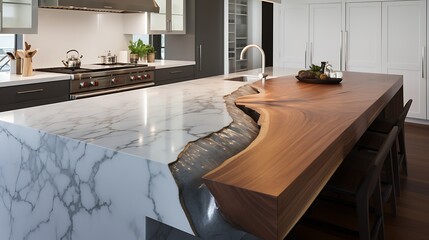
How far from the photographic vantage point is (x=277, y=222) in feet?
3.36

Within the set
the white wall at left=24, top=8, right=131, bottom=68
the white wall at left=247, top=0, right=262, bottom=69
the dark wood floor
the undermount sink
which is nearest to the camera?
the dark wood floor

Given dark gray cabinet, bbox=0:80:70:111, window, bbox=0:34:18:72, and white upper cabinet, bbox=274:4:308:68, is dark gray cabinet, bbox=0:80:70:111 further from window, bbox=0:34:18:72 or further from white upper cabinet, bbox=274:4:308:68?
white upper cabinet, bbox=274:4:308:68

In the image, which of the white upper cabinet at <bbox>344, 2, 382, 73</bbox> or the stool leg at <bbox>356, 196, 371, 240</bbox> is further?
the white upper cabinet at <bbox>344, 2, 382, 73</bbox>

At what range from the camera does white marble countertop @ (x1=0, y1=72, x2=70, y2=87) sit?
134 inches

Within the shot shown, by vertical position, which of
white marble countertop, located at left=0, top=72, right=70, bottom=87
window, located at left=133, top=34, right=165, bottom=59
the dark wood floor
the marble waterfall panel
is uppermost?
window, located at left=133, top=34, right=165, bottom=59

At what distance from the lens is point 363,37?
6.00 m

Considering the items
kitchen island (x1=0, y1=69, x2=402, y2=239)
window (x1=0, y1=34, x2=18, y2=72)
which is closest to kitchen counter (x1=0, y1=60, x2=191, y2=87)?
window (x1=0, y1=34, x2=18, y2=72)

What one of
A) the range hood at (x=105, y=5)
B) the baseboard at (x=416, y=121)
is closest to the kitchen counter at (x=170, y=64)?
the range hood at (x=105, y=5)

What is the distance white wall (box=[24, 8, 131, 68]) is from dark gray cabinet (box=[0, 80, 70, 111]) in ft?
2.43

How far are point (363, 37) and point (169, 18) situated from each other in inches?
112

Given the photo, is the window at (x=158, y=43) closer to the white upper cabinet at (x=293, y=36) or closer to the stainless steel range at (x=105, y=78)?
the stainless steel range at (x=105, y=78)

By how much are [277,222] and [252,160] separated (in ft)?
0.96

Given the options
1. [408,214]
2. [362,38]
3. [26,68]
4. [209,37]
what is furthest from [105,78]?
[362,38]

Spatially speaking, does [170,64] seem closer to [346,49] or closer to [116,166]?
Answer: [346,49]
